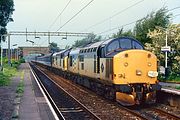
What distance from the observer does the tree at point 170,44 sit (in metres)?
39.1

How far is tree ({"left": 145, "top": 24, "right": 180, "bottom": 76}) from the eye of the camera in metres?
39.1

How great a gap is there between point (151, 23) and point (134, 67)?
1084 inches

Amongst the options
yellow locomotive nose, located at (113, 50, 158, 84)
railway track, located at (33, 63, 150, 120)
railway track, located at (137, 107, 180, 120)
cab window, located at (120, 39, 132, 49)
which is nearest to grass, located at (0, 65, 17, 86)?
railway track, located at (33, 63, 150, 120)

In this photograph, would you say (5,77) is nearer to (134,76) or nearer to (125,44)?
(125,44)

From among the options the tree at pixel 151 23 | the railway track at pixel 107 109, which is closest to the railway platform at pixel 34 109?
the railway track at pixel 107 109

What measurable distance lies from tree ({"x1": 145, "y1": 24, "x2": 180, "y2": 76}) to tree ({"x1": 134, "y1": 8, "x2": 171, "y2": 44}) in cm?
241

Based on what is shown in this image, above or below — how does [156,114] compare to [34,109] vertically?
below

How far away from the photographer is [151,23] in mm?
45438

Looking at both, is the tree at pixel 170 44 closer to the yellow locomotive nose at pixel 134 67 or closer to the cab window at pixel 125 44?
the cab window at pixel 125 44

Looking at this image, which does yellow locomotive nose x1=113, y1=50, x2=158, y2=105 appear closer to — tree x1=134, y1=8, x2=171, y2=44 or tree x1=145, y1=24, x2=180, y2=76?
tree x1=145, y1=24, x2=180, y2=76

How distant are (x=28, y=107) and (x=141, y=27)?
2890cm

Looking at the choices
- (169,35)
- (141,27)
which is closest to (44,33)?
(141,27)

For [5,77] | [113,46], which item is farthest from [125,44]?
[5,77]

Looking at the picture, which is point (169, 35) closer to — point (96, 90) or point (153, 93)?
point (96, 90)
